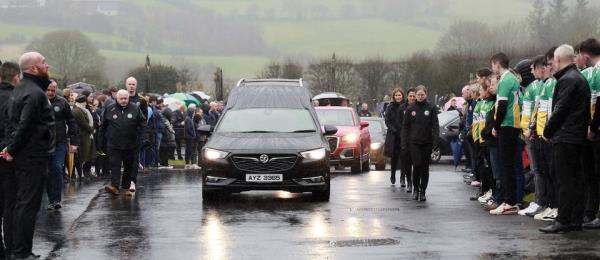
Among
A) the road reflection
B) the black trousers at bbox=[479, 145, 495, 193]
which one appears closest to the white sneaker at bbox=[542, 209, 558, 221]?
the black trousers at bbox=[479, 145, 495, 193]

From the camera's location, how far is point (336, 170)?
29.7 meters

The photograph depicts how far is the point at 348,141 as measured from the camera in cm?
2719

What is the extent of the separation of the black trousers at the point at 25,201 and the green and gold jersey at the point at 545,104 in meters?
6.06

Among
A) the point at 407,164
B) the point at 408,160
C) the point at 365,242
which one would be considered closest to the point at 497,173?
the point at 365,242

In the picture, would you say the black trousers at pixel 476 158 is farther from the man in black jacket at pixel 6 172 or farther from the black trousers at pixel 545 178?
the man in black jacket at pixel 6 172

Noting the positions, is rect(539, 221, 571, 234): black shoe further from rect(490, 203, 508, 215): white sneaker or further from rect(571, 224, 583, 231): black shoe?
rect(490, 203, 508, 215): white sneaker

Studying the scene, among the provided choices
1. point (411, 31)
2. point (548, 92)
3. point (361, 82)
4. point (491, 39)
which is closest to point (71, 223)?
point (548, 92)

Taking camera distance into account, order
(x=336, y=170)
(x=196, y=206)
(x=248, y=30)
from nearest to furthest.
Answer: (x=196, y=206) < (x=336, y=170) < (x=248, y=30)

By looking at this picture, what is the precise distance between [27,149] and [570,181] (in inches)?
235

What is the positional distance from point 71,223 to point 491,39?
89.3 metres

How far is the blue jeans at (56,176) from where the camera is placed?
55.4 ft

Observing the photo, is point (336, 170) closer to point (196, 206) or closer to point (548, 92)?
point (196, 206)

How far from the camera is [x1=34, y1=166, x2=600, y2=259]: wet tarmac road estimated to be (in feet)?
38.8

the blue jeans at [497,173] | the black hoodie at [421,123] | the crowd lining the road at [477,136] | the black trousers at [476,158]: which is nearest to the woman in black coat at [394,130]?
the crowd lining the road at [477,136]
